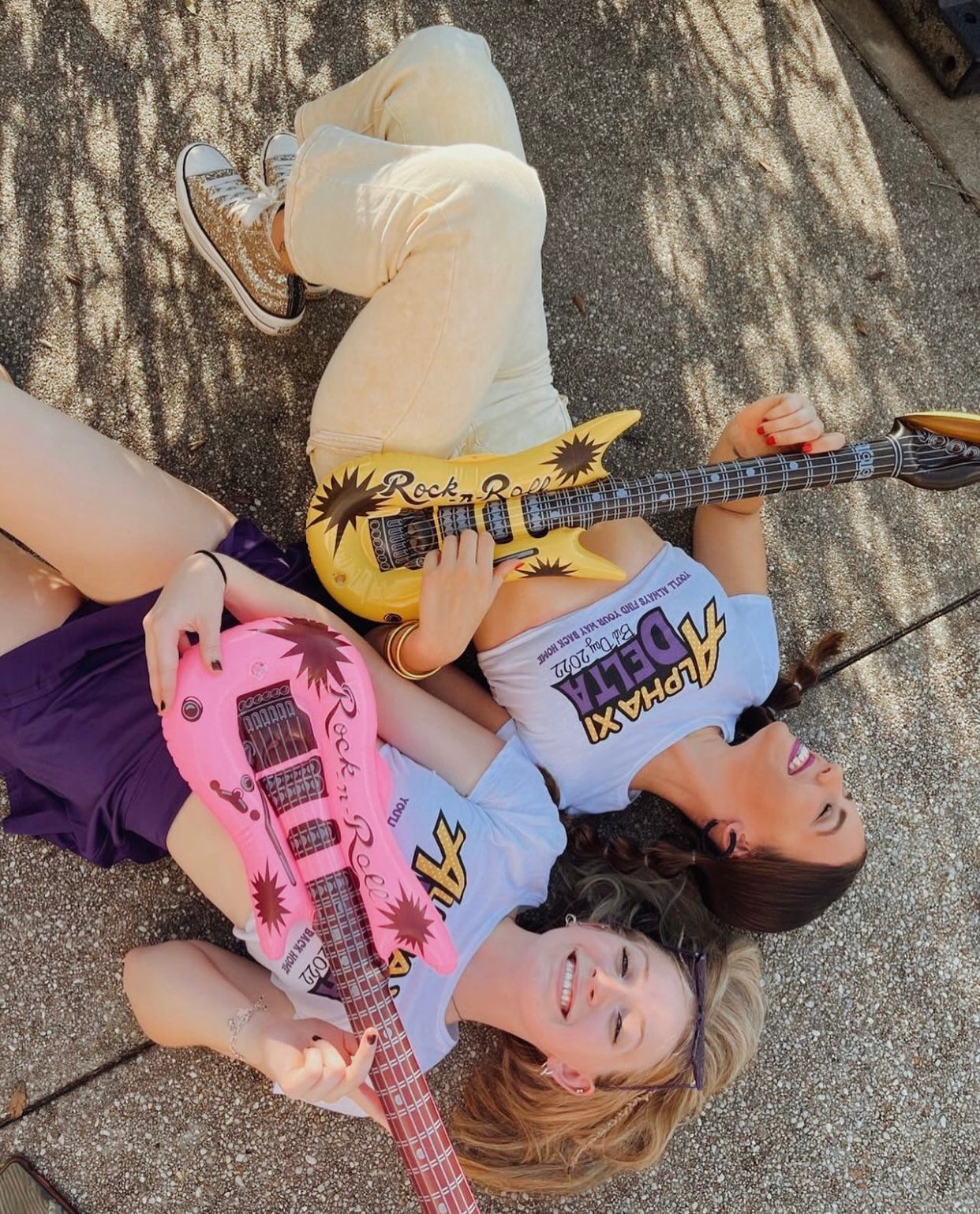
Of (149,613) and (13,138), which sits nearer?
(149,613)

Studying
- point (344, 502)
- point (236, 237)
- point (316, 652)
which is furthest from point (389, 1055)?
point (236, 237)

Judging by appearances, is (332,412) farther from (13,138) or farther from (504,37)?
(504,37)

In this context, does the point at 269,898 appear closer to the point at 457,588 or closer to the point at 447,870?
the point at 447,870

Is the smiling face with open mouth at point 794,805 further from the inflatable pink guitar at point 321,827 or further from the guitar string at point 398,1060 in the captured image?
the guitar string at point 398,1060

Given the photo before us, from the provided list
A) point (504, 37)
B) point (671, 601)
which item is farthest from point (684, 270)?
point (671, 601)

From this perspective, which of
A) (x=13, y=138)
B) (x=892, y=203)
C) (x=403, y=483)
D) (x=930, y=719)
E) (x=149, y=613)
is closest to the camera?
(x=149, y=613)

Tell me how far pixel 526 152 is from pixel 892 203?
1.10 meters

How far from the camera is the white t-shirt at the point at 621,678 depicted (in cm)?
212

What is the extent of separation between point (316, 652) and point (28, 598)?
0.64 meters

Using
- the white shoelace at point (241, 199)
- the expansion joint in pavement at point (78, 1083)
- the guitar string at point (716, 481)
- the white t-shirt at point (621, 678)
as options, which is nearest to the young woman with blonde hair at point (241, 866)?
the white t-shirt at point (621, 678)

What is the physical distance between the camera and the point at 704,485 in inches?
81.0

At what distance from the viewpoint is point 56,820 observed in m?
2.01

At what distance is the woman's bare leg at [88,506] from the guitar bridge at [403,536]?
35 cm

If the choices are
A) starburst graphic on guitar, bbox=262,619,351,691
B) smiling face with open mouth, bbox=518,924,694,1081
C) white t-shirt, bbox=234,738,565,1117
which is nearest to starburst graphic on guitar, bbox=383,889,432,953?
white t-shirt, bbox=234,738,565,1117
